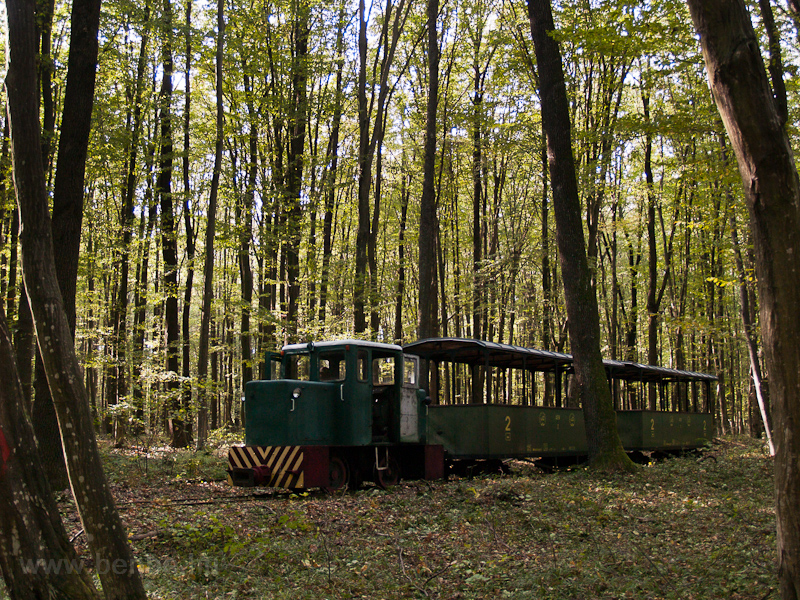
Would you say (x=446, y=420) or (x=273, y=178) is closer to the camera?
(x=446, y=420)

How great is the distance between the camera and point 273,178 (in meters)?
20.7

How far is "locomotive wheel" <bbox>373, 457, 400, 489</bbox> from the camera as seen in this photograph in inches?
459

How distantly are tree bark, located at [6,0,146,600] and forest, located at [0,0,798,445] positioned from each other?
5523mm

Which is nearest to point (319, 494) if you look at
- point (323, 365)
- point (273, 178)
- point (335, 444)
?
point (335, 444)

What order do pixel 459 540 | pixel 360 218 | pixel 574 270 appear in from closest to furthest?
pixel 459 540, pixel 574 270, pixel 360 218

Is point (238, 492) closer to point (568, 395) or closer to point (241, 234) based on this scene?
point (241, 234)

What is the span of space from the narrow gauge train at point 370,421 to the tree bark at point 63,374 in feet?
20.1

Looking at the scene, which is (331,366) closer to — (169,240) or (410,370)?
(410,370)

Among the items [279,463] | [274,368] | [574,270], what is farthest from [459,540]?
[574,270]

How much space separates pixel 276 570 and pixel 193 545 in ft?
3.77

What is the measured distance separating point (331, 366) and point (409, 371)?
5.52ft

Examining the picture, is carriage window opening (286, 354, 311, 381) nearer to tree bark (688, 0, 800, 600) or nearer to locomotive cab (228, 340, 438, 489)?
locomotive cab (228, 340, 438, 489)

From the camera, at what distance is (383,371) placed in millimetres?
11977

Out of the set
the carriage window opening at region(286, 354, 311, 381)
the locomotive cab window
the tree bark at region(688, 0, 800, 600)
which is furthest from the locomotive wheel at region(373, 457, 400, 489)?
the tree bark at region(688, 0, 800, 600)
